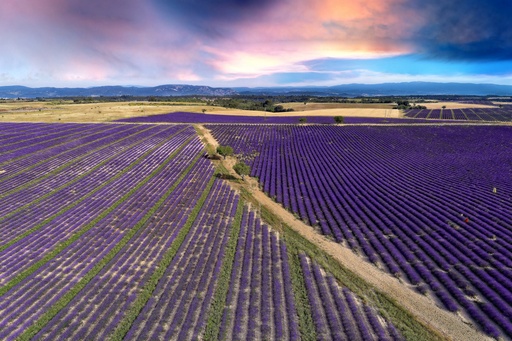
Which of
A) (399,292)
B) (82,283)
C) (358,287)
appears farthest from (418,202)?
(82,283)

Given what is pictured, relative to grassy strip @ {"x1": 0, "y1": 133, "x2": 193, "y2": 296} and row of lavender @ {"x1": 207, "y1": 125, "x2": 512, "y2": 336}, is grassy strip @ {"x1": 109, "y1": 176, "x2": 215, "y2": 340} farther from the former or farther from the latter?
row of lavender @ {"x1": 207, "y1": 125, "x2": 512, "y2": 336}

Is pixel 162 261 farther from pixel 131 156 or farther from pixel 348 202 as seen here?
pixel 131 156

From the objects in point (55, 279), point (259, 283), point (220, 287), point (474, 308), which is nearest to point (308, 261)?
point (259, 283)

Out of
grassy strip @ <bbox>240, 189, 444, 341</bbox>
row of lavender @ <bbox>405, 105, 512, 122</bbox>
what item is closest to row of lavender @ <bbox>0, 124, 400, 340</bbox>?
grassy strip @ <bbox>240, 189, 444, 341</bbox>

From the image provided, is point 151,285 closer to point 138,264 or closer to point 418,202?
point 138,264

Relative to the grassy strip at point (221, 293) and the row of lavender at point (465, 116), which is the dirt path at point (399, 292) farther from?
the row of lavender at point (465, 116)

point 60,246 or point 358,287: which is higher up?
point 60,246
